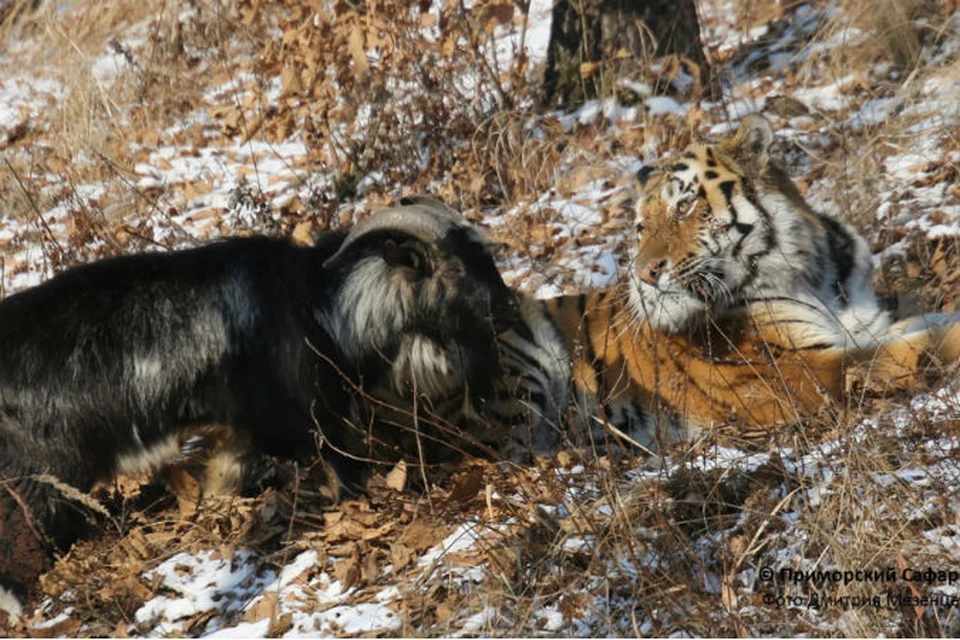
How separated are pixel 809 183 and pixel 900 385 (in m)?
2.59

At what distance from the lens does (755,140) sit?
5434 millimetres

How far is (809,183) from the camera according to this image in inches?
289

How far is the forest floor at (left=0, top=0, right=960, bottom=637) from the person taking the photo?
3.87 meters

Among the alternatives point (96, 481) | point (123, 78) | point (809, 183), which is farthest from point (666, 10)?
point (96, 481)

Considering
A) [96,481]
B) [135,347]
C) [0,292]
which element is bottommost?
[96,481]

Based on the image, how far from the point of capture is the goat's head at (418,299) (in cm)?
497

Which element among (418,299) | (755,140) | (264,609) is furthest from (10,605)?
(755,140)

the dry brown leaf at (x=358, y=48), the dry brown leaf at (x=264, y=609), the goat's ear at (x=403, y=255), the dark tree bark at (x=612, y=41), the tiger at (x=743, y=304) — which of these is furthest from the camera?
the dark tree bark at (x=612, y=41)

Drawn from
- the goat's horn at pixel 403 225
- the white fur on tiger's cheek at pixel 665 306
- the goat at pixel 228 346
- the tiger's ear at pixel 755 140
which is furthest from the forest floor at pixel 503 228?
the tiger's ear at pixel 755 140

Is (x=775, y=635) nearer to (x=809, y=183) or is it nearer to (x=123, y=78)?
(x=809, y=183)

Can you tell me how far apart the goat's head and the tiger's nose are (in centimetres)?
65

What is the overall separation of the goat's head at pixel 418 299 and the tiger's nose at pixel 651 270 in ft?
2.12

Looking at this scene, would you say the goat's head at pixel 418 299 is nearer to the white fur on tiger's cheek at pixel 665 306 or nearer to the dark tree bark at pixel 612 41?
the white fur on tiger's cheek at pixel 665 306

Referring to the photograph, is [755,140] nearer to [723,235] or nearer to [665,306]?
[723,235]
